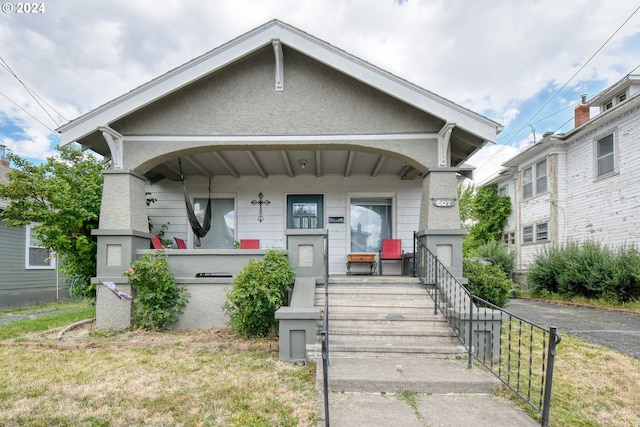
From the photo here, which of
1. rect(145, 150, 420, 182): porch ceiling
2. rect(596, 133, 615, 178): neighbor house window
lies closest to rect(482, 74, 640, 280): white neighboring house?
rect(596, 133, 615, 178): neighbor house window

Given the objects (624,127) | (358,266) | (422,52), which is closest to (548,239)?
(624,127)

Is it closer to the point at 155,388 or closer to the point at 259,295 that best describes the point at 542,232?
the point at 259,295

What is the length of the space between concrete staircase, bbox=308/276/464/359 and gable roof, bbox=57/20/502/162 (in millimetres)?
2779

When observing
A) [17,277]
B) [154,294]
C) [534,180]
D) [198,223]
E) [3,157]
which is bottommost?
[17,277]

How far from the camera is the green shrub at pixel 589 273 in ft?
31.1

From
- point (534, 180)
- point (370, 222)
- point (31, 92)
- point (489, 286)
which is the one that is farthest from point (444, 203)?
point (31, 92)

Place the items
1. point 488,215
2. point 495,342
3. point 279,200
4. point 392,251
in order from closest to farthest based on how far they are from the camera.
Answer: point 495,342, point 392,251, point 279,200, point 488,215

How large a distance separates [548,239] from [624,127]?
486 centimetres

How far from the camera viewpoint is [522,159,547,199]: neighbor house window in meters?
14.6

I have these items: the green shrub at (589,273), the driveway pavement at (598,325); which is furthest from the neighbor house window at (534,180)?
the driveway pavement at (598,325)

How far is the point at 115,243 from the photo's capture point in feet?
19.1

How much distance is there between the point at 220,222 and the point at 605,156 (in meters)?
12.3

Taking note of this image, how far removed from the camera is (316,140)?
234 inches

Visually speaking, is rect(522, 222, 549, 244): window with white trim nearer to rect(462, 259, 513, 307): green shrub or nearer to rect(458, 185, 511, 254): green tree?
rect(458, 185, 511, 254): green tree
